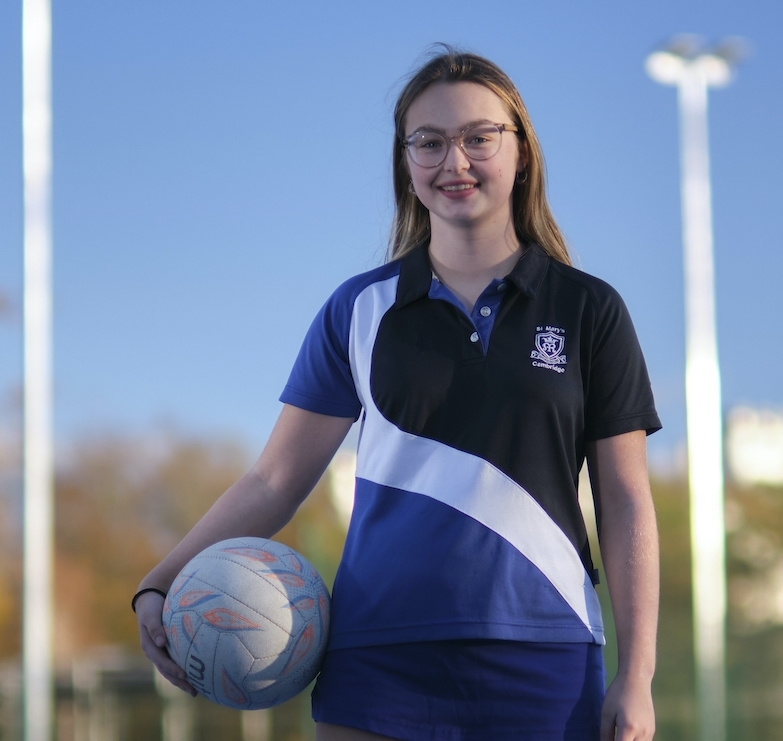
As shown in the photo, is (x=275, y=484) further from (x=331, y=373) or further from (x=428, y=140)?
(x=428, y=140)

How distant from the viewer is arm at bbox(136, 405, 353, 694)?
2656mm

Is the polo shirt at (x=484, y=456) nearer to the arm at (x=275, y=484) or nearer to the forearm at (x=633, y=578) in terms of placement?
the forearm at (x=633, y=578)

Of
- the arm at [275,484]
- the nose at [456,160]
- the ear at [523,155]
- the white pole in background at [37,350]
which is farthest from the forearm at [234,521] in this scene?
the white pole in background at [37,350]

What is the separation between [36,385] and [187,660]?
11605mm

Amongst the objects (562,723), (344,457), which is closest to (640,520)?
(562,723)

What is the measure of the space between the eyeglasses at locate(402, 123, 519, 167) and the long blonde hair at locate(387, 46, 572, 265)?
0.34ft

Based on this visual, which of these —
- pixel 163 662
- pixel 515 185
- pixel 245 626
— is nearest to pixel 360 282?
pixel 515 185

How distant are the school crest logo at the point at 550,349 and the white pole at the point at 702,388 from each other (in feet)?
46.1

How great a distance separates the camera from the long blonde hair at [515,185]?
2.64 meters

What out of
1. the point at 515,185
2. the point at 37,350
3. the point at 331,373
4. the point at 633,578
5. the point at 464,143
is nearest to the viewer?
the point at 633,578

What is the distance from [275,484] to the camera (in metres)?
2.71

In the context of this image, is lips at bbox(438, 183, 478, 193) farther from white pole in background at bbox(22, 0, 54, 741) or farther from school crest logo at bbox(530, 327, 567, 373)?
white pole in background at bbox(22, 0, 54, 741)

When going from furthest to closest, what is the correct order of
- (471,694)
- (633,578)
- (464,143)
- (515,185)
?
(515,185), (464,143), (633,578), (471,694)

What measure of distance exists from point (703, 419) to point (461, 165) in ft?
47.2
